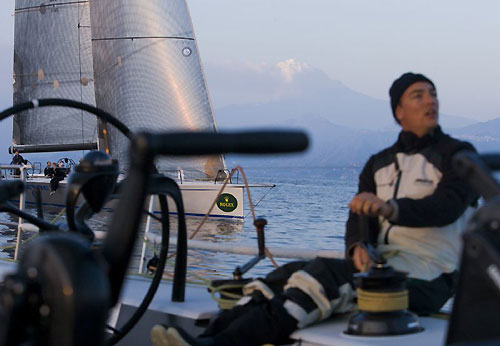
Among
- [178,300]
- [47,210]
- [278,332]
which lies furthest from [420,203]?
[47,210]

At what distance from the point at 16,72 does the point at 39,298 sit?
90.4 feet

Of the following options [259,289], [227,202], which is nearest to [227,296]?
[259,289]

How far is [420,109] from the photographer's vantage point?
2.52 meters

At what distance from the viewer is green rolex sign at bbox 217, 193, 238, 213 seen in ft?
81.3

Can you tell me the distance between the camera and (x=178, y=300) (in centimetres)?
269

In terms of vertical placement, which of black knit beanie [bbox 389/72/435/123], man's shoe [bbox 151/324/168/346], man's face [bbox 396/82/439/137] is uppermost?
black knit beanie [bbox 389/72/435/123]

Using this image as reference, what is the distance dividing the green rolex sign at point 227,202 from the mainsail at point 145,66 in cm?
214

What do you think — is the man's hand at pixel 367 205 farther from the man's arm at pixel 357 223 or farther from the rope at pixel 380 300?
the man's arm at pixel 357 223

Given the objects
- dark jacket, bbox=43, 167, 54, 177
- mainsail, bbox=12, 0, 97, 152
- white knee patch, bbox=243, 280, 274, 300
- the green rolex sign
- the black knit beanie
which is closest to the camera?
white knee patch, bbox=243, 280, 274, 300

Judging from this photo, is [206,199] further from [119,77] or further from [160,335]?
[160,335]

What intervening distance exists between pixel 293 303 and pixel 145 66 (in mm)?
20788

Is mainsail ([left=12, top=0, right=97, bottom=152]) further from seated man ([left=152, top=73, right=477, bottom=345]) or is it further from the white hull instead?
seated man ([left=152, top=73, right=477, bottom=345])

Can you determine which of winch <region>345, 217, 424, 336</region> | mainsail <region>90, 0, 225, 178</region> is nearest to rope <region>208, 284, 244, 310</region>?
winch <region>345, 217, 424, 336</region>

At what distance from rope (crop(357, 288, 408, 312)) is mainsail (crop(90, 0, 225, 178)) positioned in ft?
65.4
